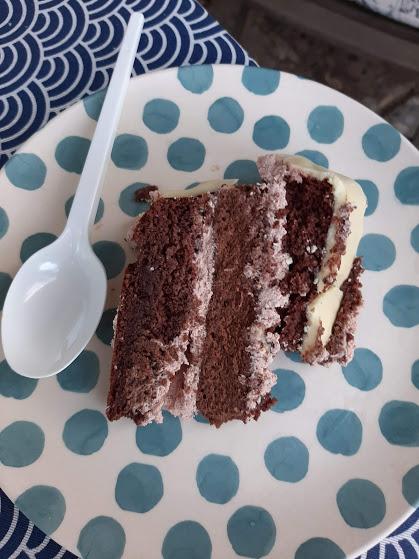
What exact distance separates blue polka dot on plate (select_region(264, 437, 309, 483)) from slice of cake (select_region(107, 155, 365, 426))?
3.2 inches

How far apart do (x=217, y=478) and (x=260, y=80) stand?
79cm

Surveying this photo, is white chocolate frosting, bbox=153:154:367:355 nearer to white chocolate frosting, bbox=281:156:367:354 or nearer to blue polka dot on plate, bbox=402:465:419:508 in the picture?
white chocolate frosting, bbox=281:156:367:354

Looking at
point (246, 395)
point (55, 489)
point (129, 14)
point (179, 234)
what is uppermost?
point (129, 14)

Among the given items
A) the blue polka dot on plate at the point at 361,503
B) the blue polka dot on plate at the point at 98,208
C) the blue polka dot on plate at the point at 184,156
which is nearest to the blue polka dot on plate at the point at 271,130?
the blue polka dot on plate at the point at 184,156

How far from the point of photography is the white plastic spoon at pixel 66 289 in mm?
1145

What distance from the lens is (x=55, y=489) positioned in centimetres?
109

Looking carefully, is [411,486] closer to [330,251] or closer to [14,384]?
[330,251]

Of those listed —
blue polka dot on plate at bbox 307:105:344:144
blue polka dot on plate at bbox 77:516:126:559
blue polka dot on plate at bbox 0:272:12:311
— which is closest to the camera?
blue polka dot on plate at bbox 77:516:126:559

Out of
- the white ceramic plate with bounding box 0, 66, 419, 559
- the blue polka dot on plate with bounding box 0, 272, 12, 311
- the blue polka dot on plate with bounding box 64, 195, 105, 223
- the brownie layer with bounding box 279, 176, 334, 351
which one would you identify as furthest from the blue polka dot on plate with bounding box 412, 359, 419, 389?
the blue polka dot on plate with bounding box 0, 272, 12, 311

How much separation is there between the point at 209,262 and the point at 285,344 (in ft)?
0.71

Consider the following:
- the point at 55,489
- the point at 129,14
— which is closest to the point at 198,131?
the point at 129,14

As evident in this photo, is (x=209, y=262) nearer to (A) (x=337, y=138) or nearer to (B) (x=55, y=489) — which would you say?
(A) (x=337, y=138)

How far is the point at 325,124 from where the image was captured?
128 cm

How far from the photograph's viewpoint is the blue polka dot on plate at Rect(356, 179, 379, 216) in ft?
4.12
